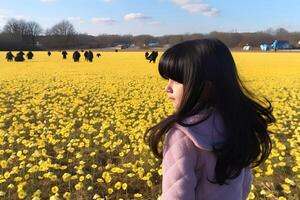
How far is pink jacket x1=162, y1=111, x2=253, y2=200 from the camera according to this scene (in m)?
2.27

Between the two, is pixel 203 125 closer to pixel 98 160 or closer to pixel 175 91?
pixel 175 91

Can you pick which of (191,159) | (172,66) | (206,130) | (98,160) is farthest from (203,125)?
(98,160)

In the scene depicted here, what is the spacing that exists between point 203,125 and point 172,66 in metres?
0.37

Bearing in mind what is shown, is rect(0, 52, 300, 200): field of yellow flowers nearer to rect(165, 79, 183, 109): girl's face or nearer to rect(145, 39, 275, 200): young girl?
rect(145, 39, 275, 200): young girl

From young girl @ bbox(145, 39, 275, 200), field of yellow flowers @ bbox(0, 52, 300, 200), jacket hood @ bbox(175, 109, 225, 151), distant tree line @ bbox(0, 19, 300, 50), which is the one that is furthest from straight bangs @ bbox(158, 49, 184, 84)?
distant tree line @ bbox(0, 19, 300, 50)

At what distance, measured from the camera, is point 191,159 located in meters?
2.28

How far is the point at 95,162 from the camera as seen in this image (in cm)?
670

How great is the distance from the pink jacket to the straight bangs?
25 cm

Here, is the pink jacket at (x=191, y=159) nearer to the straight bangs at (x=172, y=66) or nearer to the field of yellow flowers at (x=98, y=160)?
the straight bangs at (x=172, y=66)

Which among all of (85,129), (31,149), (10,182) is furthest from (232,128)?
(85,129)

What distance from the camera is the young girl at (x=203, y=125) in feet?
7.50

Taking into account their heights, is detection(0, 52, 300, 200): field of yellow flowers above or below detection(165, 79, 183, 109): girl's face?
below

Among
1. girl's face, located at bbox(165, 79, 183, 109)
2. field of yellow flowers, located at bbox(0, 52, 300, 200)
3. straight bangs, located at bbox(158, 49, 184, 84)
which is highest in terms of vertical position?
straight bangs, located at bbox(158, 49, 184, 84)

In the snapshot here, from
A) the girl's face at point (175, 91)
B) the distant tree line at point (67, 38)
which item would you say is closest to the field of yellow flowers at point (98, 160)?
the girl's face at point (175, 91)
